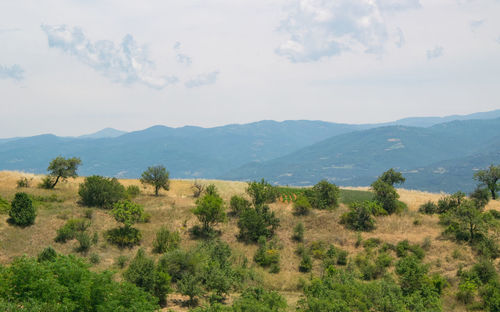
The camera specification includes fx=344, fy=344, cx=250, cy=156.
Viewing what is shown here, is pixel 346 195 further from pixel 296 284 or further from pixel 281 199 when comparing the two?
pixel 296 284

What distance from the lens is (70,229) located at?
122 feet

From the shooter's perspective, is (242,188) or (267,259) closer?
(267,259)

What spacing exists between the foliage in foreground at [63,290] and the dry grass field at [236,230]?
7.19 metres

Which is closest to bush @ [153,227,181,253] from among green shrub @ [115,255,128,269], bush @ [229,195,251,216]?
Answer: green shrub @ [115,255,128,269]

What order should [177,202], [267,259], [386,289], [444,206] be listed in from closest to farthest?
[386,289] < [267,259] < [444,206] < [177,202]

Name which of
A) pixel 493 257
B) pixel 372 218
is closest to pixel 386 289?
pixel 493 257

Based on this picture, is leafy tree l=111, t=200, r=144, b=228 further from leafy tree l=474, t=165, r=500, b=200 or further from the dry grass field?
leafy tree l=474, t=165, r=500, b=200

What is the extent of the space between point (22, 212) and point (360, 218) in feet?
126

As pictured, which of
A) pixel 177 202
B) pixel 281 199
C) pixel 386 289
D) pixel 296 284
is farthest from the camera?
pixel 281 199

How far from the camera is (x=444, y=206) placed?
150 ft

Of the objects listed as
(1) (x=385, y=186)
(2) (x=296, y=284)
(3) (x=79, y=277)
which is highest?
(1) (x=385, y=186)

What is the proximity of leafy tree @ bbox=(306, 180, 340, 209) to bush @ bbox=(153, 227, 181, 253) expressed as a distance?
19905 mm

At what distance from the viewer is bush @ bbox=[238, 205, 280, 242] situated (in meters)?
40.5

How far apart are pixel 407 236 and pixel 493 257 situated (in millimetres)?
8234
